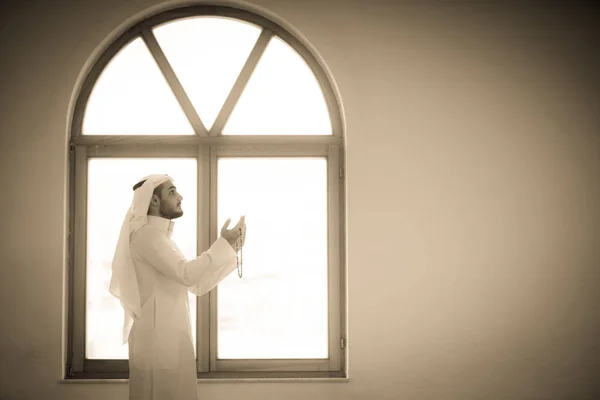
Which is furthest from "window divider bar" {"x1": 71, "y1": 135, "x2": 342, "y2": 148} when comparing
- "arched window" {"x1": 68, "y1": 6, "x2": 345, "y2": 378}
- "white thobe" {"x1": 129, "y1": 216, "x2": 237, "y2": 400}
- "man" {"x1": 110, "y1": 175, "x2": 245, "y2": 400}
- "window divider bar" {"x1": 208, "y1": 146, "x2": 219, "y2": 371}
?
"white thobe" {"x1": 129, "y1": 216, "x2": 237, "y2": 400}

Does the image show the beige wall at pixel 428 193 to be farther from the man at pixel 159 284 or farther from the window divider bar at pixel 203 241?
the man at pixel 159 284

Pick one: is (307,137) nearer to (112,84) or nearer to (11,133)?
(112,84)

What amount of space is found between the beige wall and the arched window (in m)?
0.16

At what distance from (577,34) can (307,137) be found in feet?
6.29

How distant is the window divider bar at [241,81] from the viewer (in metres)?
4.04

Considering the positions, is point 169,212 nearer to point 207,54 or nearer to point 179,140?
point 179,140

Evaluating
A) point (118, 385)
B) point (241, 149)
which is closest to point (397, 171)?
point (241, 149)

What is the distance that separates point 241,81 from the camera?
13.3 feet

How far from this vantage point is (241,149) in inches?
159

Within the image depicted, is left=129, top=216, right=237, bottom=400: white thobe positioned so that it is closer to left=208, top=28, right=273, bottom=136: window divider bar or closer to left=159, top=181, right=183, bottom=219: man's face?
left=159, top=181, right=183, bottom=219: man's face

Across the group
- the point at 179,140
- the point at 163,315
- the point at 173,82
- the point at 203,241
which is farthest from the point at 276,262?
the point at 173,82

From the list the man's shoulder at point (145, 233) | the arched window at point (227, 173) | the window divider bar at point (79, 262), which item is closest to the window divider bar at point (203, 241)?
the arched window at point (227, 173)

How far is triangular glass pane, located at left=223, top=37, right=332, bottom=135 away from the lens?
160 inches

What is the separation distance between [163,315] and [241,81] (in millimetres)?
1739
